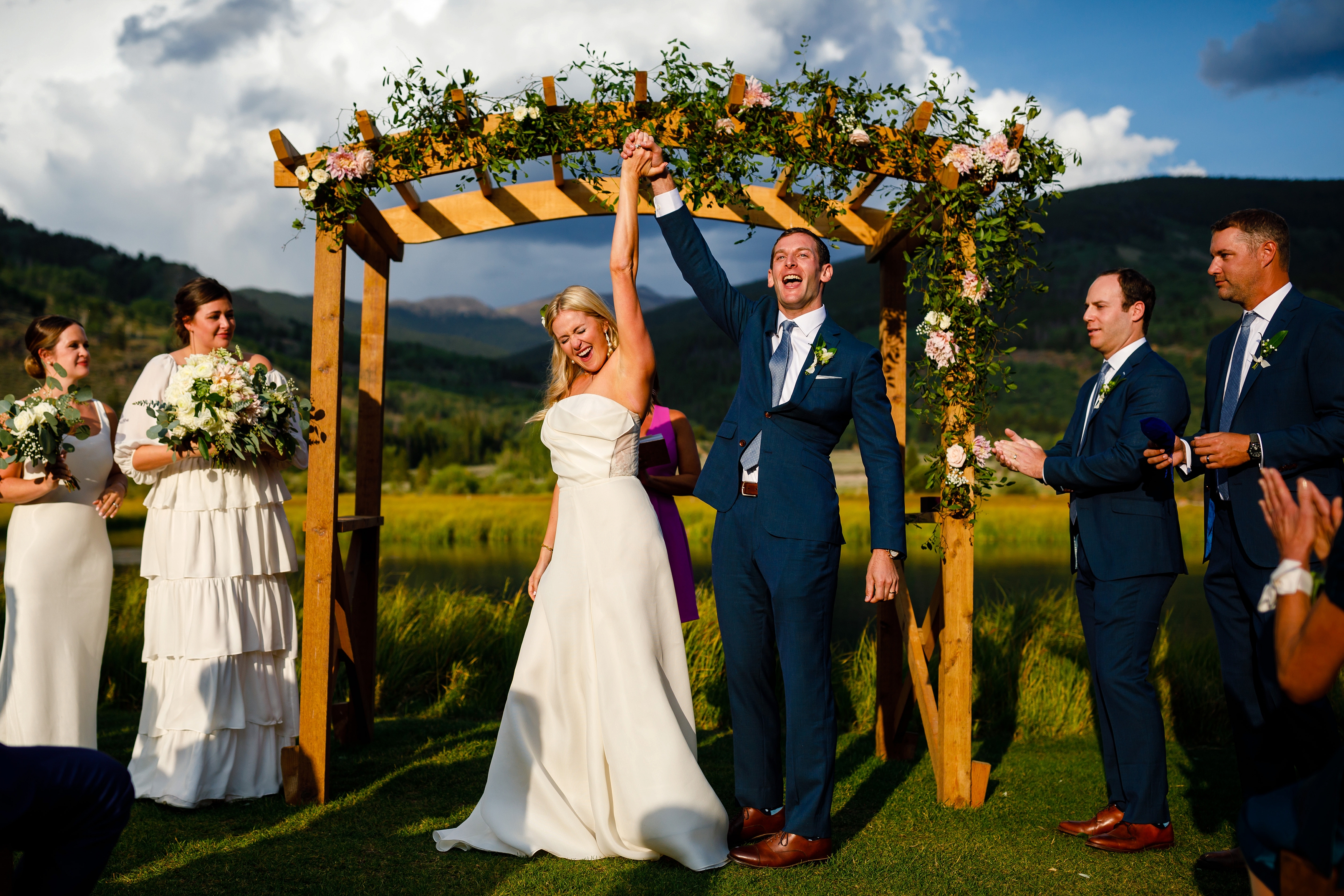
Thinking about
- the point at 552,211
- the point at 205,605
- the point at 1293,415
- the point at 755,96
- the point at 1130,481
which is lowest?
the point at 205,605

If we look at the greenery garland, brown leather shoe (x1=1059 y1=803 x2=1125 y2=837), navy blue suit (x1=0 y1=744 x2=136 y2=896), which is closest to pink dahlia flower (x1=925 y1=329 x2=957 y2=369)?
the greenery garland

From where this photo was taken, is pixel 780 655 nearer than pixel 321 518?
Yes

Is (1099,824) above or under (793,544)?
under

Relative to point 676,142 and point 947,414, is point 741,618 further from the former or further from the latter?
point 676,142

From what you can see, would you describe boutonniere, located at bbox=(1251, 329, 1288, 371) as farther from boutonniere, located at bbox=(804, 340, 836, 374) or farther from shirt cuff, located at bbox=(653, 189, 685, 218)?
shirt cuff, located at bbox=(653, 189, 685, 218)

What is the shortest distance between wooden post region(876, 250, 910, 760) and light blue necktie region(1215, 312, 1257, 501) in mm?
1615

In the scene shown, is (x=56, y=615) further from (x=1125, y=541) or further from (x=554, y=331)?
(x=1125, y=541)

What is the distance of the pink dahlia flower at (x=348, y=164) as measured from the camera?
4.23m

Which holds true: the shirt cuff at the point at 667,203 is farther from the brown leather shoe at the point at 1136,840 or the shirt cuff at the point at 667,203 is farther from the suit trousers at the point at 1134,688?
the brown leather shoe at the point at 1136,840

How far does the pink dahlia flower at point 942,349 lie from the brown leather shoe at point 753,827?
2.07 meters

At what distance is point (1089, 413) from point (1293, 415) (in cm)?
Result: 71

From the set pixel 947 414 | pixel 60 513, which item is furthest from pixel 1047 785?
pixel 60 513

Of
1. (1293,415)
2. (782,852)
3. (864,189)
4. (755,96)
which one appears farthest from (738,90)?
(782,852)

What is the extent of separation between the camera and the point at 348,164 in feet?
13.9
